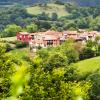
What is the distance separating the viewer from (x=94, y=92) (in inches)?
2030

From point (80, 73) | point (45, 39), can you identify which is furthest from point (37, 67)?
point (45, 39)

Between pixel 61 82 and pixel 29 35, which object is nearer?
pixel 61 82

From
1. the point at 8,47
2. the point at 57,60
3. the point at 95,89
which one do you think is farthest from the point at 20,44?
the point at 95,89

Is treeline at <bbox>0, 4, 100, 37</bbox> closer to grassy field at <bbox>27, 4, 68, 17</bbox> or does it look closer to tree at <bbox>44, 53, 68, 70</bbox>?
grassy field at <bbox>27, 4, 68, 17</bbox>

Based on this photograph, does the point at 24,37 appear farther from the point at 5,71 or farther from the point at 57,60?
the point at 5,71

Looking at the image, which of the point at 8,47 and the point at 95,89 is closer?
the point at 95,89

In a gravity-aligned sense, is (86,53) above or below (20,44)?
above

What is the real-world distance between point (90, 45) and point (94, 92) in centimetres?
2746

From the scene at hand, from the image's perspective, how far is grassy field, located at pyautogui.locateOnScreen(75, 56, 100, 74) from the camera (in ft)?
220

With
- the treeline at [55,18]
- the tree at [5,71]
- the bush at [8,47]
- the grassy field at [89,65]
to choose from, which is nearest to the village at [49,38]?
the bush at [8,47]

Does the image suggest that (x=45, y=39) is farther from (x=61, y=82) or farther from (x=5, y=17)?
(x=5, y=17)

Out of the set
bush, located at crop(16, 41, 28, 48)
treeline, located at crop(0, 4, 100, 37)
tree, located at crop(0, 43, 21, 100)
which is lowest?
treeline, located at crop(0, 4, 100, 37)

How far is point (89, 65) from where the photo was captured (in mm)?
70125

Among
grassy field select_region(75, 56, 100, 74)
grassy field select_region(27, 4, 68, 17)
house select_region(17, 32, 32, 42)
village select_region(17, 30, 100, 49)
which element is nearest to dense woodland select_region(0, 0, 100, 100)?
grassy field select_region(75, 56, 100, 74)
